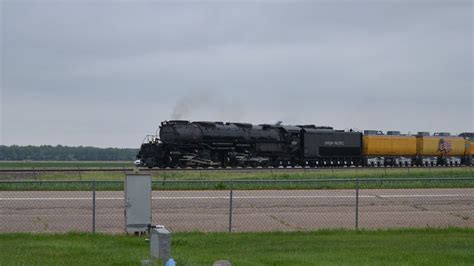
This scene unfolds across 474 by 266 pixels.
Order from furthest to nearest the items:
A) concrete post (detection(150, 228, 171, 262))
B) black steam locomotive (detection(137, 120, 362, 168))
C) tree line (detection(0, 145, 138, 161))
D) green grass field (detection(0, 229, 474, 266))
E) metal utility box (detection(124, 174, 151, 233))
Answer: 1. tree line (detection(0, 145, 138, 161))
2. black steam locomotive (detection(137, 120, 362, 168))
3. metal utility box (detection(124, 174, 151, 233))
4. green grass field (detection(0, 229, 474, 266))
5. concrete post (detection(150, 228, 171, 262))

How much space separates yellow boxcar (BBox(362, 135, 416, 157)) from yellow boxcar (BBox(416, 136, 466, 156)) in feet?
3.29

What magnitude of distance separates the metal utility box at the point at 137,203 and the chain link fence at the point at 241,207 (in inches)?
49.0

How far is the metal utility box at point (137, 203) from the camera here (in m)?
17.5

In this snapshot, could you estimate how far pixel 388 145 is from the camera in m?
65.2

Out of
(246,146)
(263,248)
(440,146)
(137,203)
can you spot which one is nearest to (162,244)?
(263,248)

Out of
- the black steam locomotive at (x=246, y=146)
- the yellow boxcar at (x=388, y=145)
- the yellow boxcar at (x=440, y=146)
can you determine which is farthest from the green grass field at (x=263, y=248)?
the yellow boxcar at (x=440, y=146)

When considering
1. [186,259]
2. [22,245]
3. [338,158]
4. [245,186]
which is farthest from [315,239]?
[338,158]

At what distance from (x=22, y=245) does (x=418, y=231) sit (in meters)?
9.60

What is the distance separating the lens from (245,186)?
106ft

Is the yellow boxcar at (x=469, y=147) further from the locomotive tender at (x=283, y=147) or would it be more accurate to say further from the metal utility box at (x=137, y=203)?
the metal utility box at (x=137, y=203)

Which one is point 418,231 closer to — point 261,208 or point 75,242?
point 261,208

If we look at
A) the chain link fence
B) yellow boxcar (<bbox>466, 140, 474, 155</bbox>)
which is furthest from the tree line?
the chain link fence

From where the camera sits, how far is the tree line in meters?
119

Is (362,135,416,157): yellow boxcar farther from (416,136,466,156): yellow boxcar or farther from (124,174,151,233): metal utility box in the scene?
(124,174,151,233): metal utility box
